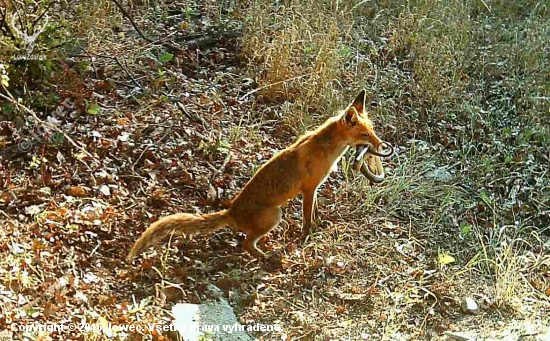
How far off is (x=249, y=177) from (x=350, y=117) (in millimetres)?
1277

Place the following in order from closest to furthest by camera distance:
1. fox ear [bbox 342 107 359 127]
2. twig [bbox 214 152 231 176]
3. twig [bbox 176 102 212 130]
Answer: fox ear [bbox 342 107 359 127] → twig [bbox 214 152 231 176] → twig [bbox 176 102 212 130]

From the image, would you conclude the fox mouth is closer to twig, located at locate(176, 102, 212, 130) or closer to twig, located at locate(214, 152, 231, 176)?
twig, located at locate(214, 152, 231, 176)

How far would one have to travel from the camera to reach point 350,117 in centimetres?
516

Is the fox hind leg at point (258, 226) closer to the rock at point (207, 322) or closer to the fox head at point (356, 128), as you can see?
the rock at point (207, 322)

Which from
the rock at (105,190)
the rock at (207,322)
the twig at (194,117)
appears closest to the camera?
the rock at (207,322)

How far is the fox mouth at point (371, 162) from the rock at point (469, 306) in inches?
52.7

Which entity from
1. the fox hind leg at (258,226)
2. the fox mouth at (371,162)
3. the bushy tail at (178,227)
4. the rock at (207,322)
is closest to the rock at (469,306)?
the fox mouth at (371,162)

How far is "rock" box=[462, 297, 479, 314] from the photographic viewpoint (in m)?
4.89

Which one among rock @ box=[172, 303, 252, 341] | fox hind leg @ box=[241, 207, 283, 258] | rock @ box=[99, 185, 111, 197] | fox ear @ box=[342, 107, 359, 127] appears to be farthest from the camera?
rock @ box=[99, 185, 111, 197]

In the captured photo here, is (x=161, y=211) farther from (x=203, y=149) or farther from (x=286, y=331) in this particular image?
(x=286, y=331)

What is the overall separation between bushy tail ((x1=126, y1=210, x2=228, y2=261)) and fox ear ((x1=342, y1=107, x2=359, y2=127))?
125cm

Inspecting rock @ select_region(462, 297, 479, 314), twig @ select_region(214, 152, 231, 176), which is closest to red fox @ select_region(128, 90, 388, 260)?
twig @ select_region(214, 152, 231, 176)

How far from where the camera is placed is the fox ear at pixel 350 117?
5133 mm

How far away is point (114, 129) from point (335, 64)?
2726mm
